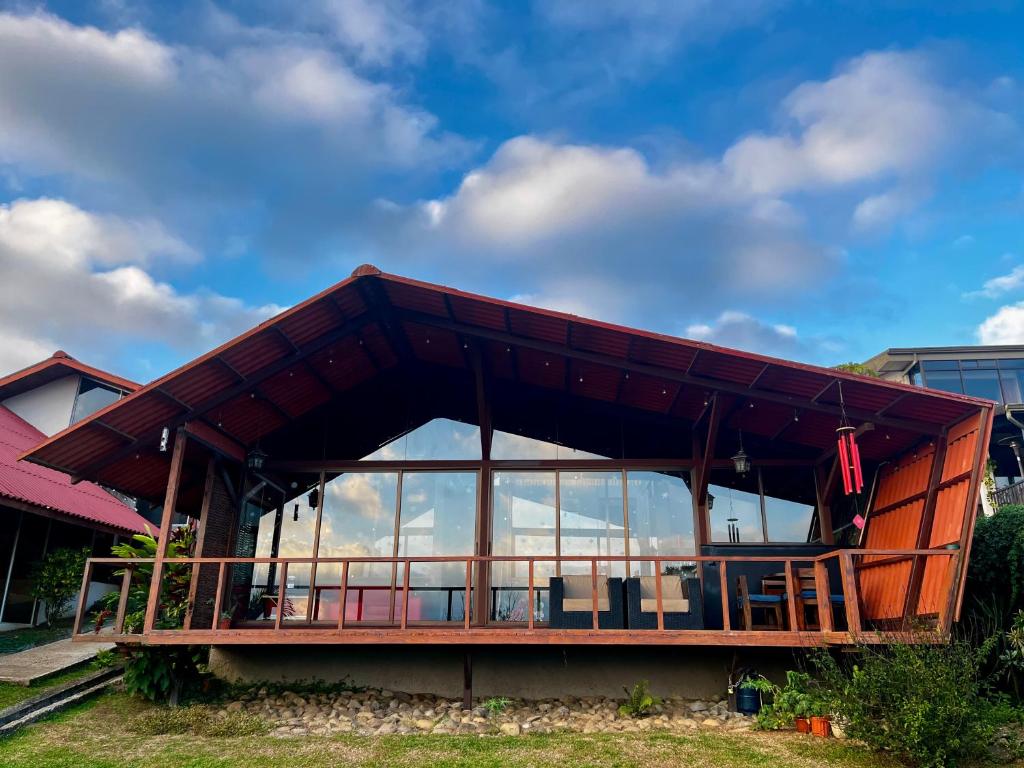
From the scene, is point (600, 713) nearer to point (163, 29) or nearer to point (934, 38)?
point (934, 38)

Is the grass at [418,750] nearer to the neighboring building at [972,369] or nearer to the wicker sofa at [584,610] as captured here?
the wicker sofa at [584,610]

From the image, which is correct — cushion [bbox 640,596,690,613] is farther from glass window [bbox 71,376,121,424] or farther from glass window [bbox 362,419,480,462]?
glass window [bbox 71,376,121,424]

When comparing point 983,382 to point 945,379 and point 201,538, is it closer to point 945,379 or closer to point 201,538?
point 945,379

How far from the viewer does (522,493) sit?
39.3ft

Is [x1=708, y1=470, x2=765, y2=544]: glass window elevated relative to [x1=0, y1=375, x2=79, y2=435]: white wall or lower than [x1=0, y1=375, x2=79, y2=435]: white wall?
lower

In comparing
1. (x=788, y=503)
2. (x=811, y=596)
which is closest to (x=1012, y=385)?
(x=788, y=503)

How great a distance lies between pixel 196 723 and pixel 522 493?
5.53m

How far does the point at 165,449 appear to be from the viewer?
32.5ft

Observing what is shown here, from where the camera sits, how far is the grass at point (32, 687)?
9117 millimetres

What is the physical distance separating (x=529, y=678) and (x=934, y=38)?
11.9 meters

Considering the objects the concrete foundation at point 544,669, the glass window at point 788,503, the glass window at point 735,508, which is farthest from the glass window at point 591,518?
the glass window at point 788,503

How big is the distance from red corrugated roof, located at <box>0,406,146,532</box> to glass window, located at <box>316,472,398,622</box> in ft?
19.0

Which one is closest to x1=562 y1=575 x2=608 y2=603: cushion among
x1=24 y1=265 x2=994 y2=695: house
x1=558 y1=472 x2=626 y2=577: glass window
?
x1=24 y1=265 x2=994 y2=695: house

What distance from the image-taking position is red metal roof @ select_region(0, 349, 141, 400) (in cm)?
1780
